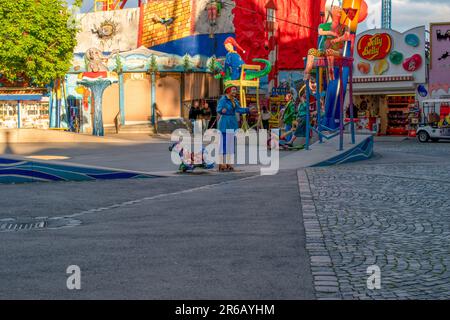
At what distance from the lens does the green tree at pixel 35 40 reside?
3028 cm

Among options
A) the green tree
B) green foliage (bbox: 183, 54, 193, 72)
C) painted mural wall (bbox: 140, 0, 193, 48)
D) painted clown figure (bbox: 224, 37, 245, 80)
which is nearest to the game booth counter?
green foliage (bbox: 183, 54, 193, 72)

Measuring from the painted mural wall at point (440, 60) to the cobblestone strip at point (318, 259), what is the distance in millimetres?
26416

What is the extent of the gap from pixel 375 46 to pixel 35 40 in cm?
1733

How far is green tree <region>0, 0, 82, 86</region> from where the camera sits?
30281 millimetres

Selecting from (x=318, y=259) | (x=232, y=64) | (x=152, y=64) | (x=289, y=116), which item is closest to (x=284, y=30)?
(x=152, y=64)

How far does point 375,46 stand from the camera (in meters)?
34.2

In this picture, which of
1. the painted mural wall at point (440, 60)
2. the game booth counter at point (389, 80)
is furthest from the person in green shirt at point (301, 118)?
the painted mural wall at point (440, 60)

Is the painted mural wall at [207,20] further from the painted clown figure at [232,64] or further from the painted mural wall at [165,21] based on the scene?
the painted clown figure at [232,64]

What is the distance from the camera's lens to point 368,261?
5.57 meters

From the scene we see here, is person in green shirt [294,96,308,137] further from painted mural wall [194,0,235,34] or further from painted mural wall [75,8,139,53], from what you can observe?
painted mural wall [75,8,139,53]

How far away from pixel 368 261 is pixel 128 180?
25.3 feet

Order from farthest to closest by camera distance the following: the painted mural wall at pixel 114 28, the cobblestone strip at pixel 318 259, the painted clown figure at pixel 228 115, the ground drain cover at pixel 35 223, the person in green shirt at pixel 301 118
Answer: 1. the painted mural wall at pixel 114 28
2. the person in green shirt at pixel 301 118
3. the painted clown figure at pixel 228 115
4. the ground drain cover at pixel 35 223
5. the cobblestone strip at pixel 318 259

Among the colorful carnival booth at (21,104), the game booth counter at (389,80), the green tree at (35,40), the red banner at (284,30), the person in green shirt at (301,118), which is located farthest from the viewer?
the red banner at (284,30)

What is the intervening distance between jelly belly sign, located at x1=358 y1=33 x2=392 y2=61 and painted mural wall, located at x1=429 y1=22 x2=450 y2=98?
2265 millimetres
